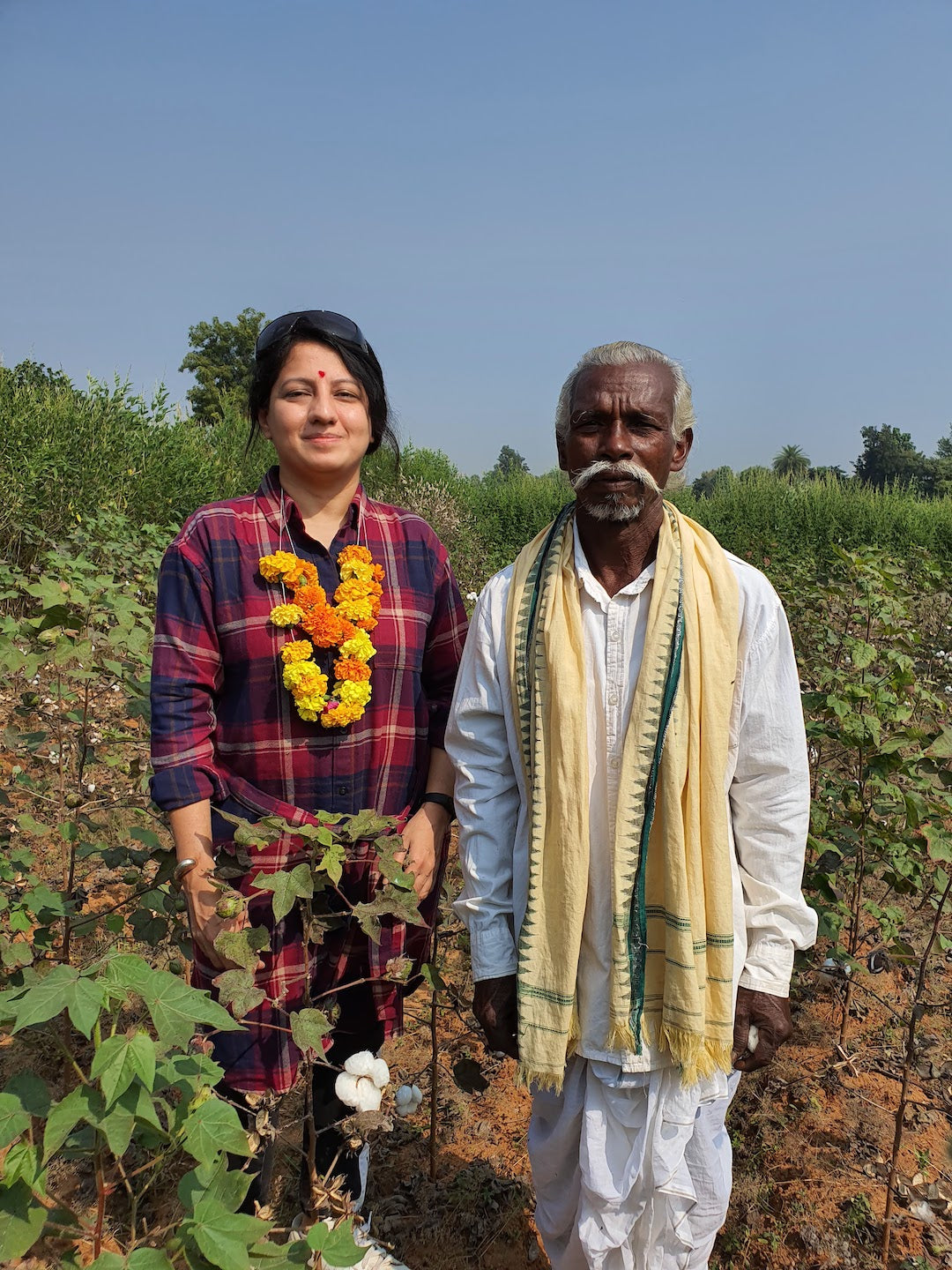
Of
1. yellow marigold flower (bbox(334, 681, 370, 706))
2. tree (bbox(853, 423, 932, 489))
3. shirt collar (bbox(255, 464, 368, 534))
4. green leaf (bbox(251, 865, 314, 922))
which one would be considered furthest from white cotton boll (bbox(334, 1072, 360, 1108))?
tree (bbox(853, 423, 932, 489))

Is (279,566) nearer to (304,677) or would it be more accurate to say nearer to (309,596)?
(309,596)

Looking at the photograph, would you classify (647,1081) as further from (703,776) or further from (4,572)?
(4,572)

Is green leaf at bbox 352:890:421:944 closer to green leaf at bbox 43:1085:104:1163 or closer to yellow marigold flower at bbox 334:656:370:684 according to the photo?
yellow marigold flower at bbox 334:656:370:684

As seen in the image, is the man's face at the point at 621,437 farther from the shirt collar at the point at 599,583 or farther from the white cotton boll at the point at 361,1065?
the white cotton boll at the point at 361,1065

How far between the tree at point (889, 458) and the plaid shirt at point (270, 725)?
59121 millimetres

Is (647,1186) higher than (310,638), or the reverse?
(310,638)

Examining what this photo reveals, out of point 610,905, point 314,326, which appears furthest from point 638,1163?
point 314,326

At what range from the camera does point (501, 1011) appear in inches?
60.4

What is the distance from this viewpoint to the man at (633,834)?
1.43m

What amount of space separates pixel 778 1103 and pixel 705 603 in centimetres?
194

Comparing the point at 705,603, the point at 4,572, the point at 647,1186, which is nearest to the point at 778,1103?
the point at 647,1186

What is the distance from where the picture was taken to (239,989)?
139cm

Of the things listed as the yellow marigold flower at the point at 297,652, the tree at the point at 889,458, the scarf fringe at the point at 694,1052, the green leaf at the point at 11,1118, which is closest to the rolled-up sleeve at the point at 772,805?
the scarf fringe at the point at 694,1052

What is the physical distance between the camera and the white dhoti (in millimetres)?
1465
